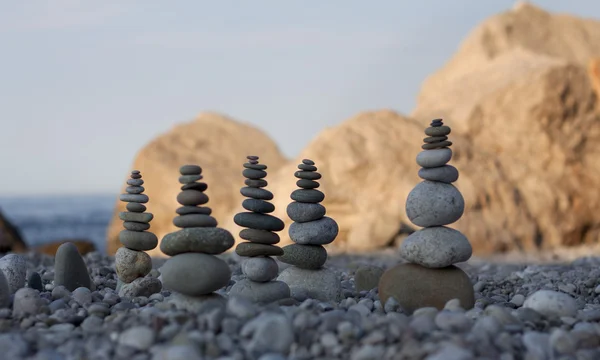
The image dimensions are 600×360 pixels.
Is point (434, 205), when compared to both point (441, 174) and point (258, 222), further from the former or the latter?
point (258, 222)

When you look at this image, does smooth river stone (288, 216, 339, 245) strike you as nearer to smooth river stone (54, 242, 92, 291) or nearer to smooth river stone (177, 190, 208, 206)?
smooth river stone (177, 190, 208, 206)

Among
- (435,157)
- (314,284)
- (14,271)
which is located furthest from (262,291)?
(14,271)

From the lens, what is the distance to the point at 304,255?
6488 mm

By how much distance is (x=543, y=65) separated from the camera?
16.7m

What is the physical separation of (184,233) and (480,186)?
1045 centimetres

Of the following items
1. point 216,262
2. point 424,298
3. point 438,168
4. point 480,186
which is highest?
point 480,186

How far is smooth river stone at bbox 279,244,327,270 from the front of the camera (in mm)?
6492

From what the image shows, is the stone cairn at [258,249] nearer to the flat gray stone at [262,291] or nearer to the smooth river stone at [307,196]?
the flat gray stone at [262,291]

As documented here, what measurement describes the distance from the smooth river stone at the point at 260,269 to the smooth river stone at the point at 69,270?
2.09 metres

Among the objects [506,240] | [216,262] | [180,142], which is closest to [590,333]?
[216,262]

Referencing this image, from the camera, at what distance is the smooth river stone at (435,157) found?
19.8ft

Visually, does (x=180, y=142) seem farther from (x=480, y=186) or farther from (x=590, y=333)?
(x=590, y=333)

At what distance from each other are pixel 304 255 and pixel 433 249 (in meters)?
1.27

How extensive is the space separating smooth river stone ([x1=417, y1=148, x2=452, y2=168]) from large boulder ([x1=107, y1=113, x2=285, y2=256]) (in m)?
10.1
